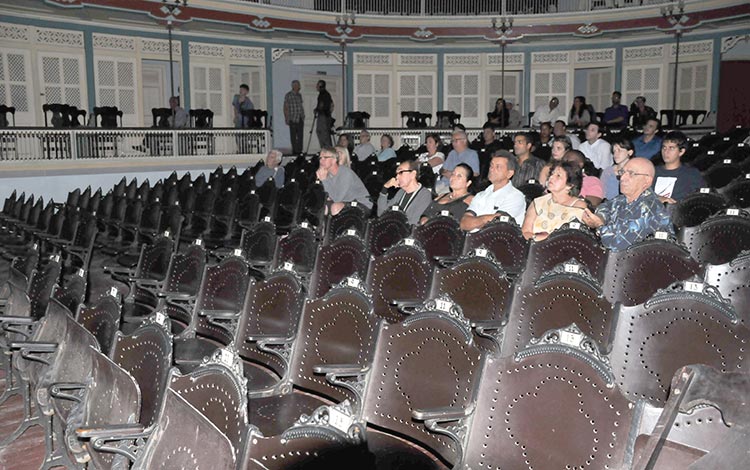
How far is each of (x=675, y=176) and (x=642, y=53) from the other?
50.3ft

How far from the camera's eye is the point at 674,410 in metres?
1.44

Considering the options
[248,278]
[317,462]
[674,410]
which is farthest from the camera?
[248,278]

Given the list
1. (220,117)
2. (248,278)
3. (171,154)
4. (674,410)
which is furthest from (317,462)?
(220,117)

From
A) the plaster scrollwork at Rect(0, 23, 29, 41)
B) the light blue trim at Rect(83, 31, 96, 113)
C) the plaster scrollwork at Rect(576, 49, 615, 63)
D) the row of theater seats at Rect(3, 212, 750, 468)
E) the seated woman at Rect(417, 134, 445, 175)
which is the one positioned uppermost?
the plaster scrollwork at Rect(576, 49, 615, 63)

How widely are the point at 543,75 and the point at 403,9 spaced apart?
4690 mm

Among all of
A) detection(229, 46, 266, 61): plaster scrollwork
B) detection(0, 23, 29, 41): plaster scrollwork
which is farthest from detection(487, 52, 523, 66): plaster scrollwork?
detection(0, 23, 29, 41): plaster scrollwork

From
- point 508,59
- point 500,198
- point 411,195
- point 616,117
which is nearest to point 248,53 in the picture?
point 508,59

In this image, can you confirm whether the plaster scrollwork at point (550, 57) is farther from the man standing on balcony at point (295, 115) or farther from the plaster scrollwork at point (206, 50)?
the plaster scrollwork at point (206, 50)

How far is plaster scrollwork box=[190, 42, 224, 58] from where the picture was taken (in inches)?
710

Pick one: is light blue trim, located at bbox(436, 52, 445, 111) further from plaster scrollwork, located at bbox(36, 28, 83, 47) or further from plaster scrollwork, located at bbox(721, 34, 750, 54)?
plaster scrollwork, located at bbox(36, 28, 83, 47)

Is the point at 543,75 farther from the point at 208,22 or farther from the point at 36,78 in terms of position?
the point at 36,78

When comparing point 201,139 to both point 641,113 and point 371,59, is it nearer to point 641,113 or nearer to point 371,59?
point 371,59

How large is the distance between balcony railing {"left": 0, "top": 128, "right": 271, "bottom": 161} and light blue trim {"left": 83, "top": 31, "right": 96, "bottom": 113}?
7.14 feet

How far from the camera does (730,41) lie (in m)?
17.5
